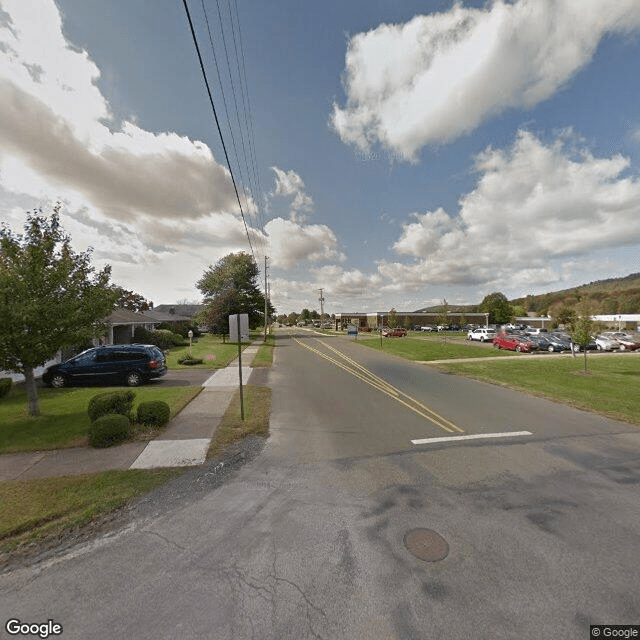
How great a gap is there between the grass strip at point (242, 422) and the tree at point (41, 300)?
4.68 metres

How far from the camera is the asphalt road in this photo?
111 inches

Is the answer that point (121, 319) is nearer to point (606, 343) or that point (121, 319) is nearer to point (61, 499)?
point (61, 499)

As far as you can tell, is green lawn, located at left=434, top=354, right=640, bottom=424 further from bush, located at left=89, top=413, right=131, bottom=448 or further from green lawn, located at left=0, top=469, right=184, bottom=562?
bush, located at left=89, top=413, right=131, bottom=448

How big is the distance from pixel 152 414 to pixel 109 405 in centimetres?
104

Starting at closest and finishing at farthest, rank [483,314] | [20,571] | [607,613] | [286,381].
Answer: [607,613], [20,571], [286,381], [483,314]

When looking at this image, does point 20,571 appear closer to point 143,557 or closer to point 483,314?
point 143,557

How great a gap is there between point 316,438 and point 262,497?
2.69 metres

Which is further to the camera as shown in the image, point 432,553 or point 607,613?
point 432,553

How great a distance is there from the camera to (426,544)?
12.3 feet

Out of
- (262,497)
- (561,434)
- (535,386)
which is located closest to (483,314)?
(535,386)

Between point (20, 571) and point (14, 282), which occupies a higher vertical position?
point (14, 282)

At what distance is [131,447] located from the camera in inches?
266

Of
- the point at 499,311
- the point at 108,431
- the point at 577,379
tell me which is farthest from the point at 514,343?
the point at 499,311

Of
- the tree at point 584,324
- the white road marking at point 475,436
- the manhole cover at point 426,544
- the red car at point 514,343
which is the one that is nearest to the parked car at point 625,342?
the red car at point 514,343
